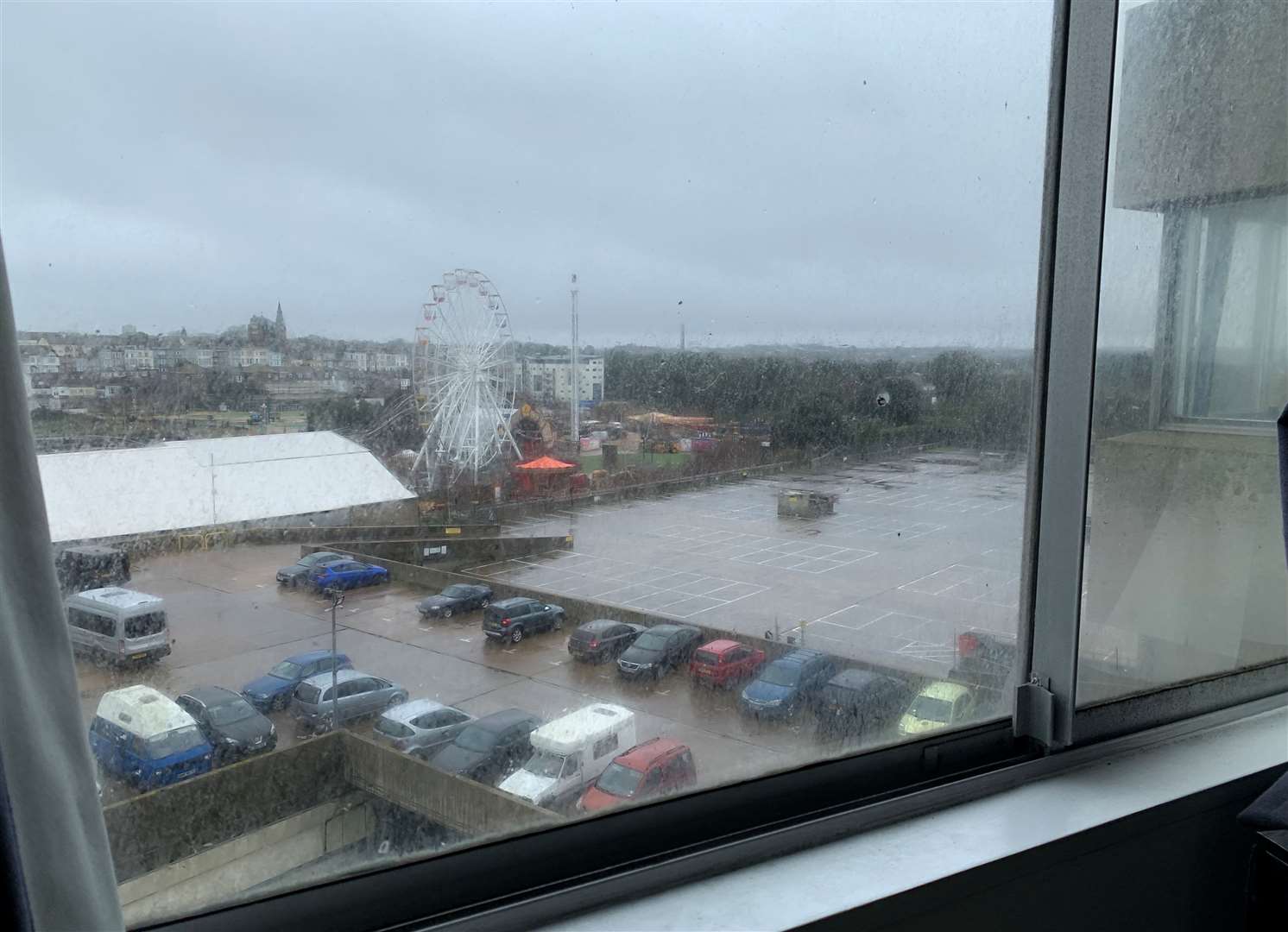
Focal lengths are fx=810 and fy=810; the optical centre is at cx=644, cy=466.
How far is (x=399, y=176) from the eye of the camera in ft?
3.19

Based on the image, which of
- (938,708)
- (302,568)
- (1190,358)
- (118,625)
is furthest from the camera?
(1190,358)

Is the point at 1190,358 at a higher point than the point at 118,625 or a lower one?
higher

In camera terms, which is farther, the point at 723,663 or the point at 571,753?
the point at 723,663

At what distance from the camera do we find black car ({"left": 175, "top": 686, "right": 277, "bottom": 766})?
90 centimetres

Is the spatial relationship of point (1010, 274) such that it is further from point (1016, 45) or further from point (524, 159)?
point (524, 159)

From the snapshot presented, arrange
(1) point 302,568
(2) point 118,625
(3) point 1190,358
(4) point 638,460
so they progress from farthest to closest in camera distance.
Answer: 1. (3) point 1190,358
2. (4) point 638,460
3. (1) point 302,568
4. (2) point 118,625

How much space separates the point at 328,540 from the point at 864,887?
2.69ft

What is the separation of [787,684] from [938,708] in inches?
13.8

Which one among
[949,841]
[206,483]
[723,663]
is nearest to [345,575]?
[206,483]

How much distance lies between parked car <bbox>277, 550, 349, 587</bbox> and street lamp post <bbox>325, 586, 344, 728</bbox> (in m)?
0.03

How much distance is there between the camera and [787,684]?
130 cm

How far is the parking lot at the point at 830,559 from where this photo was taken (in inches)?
46.7

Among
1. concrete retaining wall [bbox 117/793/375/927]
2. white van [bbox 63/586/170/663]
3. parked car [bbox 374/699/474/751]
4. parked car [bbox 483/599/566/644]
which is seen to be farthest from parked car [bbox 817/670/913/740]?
white van [bbox 63/586/170/663]

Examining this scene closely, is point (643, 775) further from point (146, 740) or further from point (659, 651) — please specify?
point (146, 740)
